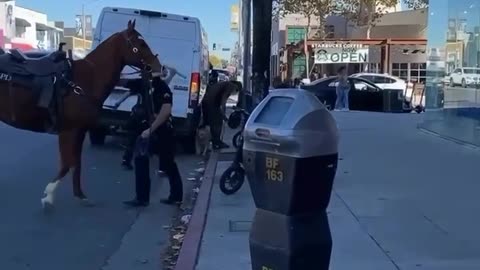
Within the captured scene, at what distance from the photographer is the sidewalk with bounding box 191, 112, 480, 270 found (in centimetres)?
738

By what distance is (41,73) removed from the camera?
10375 millimetres

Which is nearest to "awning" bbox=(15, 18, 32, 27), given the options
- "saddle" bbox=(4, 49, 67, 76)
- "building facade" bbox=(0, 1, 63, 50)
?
"building facade" bbox=(0, 1, 63, 50)

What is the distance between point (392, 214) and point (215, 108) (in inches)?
288

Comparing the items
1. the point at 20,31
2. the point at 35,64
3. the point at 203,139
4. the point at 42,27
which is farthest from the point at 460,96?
the point at 42,27

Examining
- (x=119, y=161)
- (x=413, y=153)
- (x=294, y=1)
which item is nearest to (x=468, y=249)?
(x=413, y=153)

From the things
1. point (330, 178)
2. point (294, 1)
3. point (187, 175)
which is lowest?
point (187, 175)

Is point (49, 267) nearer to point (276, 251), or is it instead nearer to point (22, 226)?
point (22, 226)

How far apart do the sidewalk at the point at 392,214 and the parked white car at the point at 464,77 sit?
1349 millimetres

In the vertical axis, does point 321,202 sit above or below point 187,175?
above

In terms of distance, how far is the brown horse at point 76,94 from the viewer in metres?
10.1

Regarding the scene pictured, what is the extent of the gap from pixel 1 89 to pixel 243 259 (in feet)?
15.4

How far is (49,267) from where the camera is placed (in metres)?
7.61

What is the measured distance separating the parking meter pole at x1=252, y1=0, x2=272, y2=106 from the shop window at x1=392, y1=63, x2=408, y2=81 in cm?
3527

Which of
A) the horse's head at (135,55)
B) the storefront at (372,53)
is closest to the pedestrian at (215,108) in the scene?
the horse's head at (135,55)
